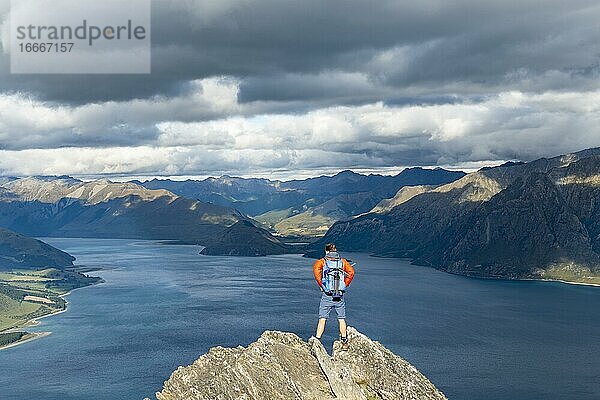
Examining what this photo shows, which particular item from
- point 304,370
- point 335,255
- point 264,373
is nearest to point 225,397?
point 264,373

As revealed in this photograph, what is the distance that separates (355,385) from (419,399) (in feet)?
19.3

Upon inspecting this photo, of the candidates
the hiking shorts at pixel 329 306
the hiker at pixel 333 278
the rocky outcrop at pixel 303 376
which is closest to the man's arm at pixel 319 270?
the hiker at pixel 333 278

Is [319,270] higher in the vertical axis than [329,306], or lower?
higher

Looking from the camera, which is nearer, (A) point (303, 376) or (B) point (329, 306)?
(B) point (329, 306)

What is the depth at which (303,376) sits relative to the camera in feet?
183

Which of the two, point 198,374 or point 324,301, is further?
point 198,374

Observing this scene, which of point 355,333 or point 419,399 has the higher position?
point 355,333

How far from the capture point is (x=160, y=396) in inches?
2306

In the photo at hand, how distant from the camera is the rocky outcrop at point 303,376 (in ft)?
173

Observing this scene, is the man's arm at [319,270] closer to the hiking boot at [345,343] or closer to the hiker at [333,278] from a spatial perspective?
→ the hiker at [333,278]

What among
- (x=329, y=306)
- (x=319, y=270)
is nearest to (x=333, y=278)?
(x=319, y=270)

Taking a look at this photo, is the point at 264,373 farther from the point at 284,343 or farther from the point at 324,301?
the point at 324,301

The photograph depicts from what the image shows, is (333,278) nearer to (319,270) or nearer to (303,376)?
(319,270)

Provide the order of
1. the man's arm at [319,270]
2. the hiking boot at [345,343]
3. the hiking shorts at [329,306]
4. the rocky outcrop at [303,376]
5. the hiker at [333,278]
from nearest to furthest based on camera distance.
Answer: the rocky outcrop at [303,376] → the man's arm at [319,270] → the hiker at [333,278] → the hiking shorts at [329,306] → the hiking boot at [345,343]
